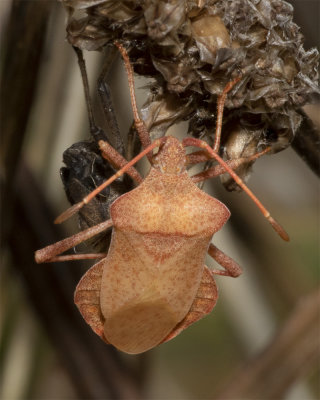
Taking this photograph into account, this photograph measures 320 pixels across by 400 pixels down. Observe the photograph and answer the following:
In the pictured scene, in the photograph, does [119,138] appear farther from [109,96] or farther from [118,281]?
[118,281]

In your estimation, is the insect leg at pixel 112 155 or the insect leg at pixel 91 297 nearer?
the insect leg at pixel 112 155

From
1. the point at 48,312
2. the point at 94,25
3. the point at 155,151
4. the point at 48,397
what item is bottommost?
the point at 48,397

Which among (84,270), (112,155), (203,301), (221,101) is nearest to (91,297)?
(203,301)

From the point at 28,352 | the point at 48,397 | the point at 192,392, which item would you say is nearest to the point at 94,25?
the point at 28,352

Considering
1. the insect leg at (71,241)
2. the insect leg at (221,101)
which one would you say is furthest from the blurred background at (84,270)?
the insect leg at (221,101)

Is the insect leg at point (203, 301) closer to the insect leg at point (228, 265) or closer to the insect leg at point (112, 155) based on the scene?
the insect leg at point (228, 265)

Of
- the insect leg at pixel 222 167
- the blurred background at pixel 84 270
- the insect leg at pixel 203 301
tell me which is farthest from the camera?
the blurred background at pixel 84 270
